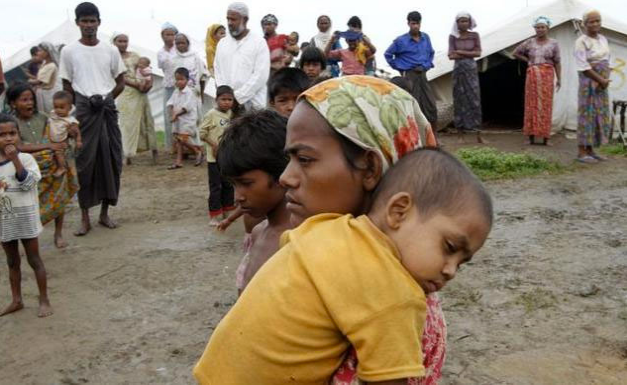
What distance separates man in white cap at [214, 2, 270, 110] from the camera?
6.03 m

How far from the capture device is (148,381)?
315cm

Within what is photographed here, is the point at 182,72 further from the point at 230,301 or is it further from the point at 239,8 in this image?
the point at 230,301

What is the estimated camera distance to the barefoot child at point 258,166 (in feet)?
6.51

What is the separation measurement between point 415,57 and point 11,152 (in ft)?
22.3

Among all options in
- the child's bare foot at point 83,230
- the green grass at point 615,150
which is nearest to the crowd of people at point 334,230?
the child's bare foot at point 83,230

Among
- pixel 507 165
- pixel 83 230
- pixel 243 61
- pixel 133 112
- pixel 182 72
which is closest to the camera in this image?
pixel 83 230

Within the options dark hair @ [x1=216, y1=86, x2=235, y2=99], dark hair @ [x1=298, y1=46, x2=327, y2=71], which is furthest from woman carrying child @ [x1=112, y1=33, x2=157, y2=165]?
dark hair @ [x1=298, y1=46, x2=327, y2=71]

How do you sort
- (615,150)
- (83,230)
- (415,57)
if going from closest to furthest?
(83,230), (615,150), (415,57)

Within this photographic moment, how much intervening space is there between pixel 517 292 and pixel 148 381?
2171 millimetres

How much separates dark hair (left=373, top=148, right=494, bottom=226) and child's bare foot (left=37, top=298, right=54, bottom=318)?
3.38 meters

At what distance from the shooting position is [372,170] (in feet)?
4.07

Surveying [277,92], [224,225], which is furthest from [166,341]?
[277,92]

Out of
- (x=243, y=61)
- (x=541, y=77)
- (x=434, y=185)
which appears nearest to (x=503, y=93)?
(x=541, y=77)

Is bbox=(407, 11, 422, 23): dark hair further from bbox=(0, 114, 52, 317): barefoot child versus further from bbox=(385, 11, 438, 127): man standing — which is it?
bbox=(0, 114, 52, 317): barefoot child
